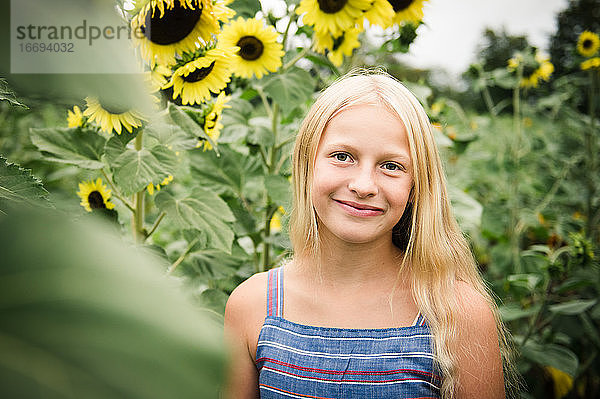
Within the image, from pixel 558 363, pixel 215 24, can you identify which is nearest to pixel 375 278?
pixel 215 24

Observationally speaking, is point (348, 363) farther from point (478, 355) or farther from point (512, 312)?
point (512, 312)

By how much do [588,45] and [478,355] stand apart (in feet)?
6.84

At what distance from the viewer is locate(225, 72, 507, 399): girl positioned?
921mm

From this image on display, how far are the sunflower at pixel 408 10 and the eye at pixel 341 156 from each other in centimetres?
49

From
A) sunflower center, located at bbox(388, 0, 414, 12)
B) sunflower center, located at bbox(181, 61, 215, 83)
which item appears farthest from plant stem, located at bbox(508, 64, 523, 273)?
sunflower center, located at bbox(181, 61, 215, 83)

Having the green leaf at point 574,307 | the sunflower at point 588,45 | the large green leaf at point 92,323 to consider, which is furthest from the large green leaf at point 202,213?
the sunflower at point 588,45

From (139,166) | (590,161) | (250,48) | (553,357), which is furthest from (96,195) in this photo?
(590,161)

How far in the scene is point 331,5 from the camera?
1155 millimetres

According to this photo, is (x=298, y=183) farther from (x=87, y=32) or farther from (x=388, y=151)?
(x=87, y=32)

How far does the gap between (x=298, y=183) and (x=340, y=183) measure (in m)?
0.18

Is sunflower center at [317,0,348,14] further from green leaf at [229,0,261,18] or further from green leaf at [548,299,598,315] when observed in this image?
green leaf at [548,299,598,315]

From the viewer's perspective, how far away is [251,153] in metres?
1.25

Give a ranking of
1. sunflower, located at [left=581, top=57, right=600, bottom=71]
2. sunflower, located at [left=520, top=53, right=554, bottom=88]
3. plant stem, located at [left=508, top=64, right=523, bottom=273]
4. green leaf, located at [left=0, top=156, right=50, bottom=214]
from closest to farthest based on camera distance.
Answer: green leaf, located at [left=0, top=156, right=50, bottom=214] < plant stem, located at [left=508, top=64, right=523, bottom=273] < sunflower, located at [left=581, top=57, right=600, bottom=71] < sunflower, located at [left=520, top=53, right=554, bottom=88]

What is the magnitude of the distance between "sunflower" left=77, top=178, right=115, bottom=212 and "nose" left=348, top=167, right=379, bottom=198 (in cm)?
50
